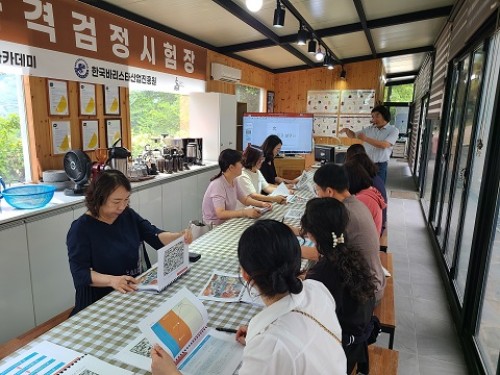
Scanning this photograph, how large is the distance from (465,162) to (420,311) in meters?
1.47

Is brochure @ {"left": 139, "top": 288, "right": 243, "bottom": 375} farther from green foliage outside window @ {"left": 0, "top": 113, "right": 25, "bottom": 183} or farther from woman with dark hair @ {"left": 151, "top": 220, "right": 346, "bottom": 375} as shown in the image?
green foliage outside window @ {"left": 0, "top": 113, "right": 25, "bottom": 183}

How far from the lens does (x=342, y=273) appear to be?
132 cm

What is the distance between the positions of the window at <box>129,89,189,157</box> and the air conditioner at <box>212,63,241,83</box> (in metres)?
0.60

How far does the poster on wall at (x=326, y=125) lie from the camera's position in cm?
821

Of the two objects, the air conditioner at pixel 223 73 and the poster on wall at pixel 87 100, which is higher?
the air conditioner at pixel 223 73

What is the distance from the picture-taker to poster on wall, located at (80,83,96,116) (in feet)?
11.1

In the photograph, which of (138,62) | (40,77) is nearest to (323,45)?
(138,62)

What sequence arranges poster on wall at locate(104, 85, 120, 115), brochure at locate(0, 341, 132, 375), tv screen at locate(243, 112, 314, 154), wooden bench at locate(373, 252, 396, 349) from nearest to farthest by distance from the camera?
brochure at locate(0, 341, 132, 375)
wooden bench at locate(373, 252, 396, 349)
poster on wall at locate(104, 85, 120, 115)
tv screen at locate(243, 112, 314, 154)

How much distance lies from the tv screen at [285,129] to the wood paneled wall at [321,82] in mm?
2646

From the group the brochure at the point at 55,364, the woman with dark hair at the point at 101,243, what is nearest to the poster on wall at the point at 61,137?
the woman with dark hair at the point at 101,243

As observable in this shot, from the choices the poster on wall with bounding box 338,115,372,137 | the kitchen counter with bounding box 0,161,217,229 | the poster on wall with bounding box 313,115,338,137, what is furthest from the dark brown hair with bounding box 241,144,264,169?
the poster on wall with bounding box 313,115,338,137

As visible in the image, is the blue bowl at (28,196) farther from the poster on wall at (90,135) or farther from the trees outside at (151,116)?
the trees outside at (151,116)

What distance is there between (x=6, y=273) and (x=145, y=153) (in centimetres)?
207

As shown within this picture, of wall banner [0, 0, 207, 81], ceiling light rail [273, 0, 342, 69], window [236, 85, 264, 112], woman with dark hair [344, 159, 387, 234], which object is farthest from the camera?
window [236, 85, 264, 112]
